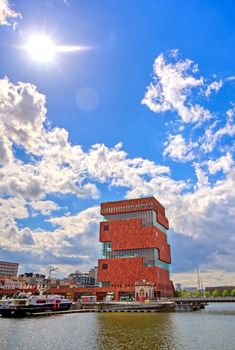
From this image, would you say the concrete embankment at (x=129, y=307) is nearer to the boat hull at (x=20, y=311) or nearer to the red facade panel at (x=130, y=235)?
the boat hull at (x=20, y=311)

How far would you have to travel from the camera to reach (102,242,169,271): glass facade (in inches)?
6057

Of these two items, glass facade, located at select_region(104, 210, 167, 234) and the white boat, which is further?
glass facade, located at select_region(104, 210, 167, 234)

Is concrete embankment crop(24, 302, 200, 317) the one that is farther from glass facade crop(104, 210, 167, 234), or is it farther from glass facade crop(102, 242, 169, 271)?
glass facade crop(104, 210, 167, 234)

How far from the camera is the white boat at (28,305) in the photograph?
282 feet

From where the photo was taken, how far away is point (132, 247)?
513 ft

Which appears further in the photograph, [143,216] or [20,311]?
[143,216]

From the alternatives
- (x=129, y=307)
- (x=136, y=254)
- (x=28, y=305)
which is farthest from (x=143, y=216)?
(x=28, y=305)

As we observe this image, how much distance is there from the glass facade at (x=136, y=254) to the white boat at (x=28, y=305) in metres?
55.0

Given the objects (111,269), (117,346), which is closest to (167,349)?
(117,346)

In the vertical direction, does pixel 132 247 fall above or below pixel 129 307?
above

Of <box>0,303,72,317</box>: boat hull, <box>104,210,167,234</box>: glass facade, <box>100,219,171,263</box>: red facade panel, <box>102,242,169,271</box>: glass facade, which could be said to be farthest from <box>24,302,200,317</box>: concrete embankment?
<box>104,210,167,234</box>: glass facade

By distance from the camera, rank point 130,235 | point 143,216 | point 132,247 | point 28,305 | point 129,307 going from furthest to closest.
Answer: point 143,216, point 130,235, point 132,247, point 129,307, point 28,305

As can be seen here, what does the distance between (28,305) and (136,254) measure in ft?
246

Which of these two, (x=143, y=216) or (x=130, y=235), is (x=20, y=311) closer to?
(x=130, y=235)
